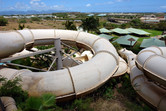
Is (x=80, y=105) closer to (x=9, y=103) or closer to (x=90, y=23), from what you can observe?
(x=9, y=103)

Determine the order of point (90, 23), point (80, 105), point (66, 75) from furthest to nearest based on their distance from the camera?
point (90, 23)
point (80, 105)
point (66, 75)

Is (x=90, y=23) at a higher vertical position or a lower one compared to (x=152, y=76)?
higher

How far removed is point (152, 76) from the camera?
534cm

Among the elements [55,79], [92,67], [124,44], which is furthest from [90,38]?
[124,44]

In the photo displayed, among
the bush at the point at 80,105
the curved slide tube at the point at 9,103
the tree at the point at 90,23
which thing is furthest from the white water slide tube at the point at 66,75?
the tree at the point at 90,23

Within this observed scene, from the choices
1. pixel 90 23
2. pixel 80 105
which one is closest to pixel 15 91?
pixel 80 105

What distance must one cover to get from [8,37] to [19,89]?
2761 mm

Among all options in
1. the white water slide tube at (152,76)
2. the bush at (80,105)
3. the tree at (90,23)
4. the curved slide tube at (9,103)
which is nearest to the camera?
the curved slide tube at (9,103)

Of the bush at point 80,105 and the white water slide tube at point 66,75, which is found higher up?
the white water slide tube at point 66,75

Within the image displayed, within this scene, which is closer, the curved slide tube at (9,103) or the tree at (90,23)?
the curved slide tube at (9,103)

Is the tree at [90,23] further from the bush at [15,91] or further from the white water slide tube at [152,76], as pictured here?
the bush at [15,91]

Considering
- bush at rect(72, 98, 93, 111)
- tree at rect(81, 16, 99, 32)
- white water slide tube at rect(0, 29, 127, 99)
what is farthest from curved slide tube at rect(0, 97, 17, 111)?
tree at rect(81, 16, 99, 32)

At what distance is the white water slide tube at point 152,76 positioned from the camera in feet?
16.6

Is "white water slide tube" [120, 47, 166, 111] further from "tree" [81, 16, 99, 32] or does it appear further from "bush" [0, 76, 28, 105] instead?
"tree" [81, 16, 99, 32]
